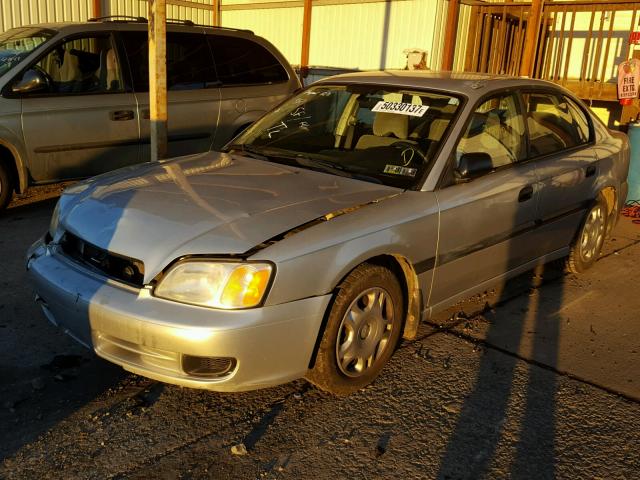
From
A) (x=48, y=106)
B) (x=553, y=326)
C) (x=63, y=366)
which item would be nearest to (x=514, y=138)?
(x=553, y=326)

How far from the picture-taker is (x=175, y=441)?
9.56 ft

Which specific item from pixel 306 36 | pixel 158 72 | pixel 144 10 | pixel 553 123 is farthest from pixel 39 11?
pixel 553 123

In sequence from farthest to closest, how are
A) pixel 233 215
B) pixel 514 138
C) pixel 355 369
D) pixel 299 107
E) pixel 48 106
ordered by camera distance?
pixel 48 106
pixel 299 107
pixel 514 138
pixel 355 369
pixel 233 215

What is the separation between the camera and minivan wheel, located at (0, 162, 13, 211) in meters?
6.09

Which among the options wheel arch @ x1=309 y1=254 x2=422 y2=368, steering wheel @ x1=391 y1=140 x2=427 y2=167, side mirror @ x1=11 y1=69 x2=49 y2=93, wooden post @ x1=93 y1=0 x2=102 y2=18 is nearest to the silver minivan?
side mirror @ x1=11 y1=69 x2=49 y2=93

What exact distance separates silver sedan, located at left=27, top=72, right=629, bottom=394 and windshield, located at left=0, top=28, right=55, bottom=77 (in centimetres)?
295

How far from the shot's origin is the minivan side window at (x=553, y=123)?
→ 4.52 m

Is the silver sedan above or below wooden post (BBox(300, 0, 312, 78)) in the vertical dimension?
below

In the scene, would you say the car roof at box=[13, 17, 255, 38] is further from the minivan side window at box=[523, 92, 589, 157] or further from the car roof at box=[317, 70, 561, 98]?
the minivan side window at box=[523, 92, 589, 157]

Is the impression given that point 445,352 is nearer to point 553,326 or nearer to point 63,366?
point 553,326

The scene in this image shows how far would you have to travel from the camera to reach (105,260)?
3.10 m

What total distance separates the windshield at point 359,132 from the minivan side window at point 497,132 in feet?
0.58

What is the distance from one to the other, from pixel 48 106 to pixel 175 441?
4327 mm

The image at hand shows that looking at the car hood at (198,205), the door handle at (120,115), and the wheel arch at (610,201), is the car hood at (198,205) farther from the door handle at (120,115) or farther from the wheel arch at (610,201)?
the door handle at (120,115)
